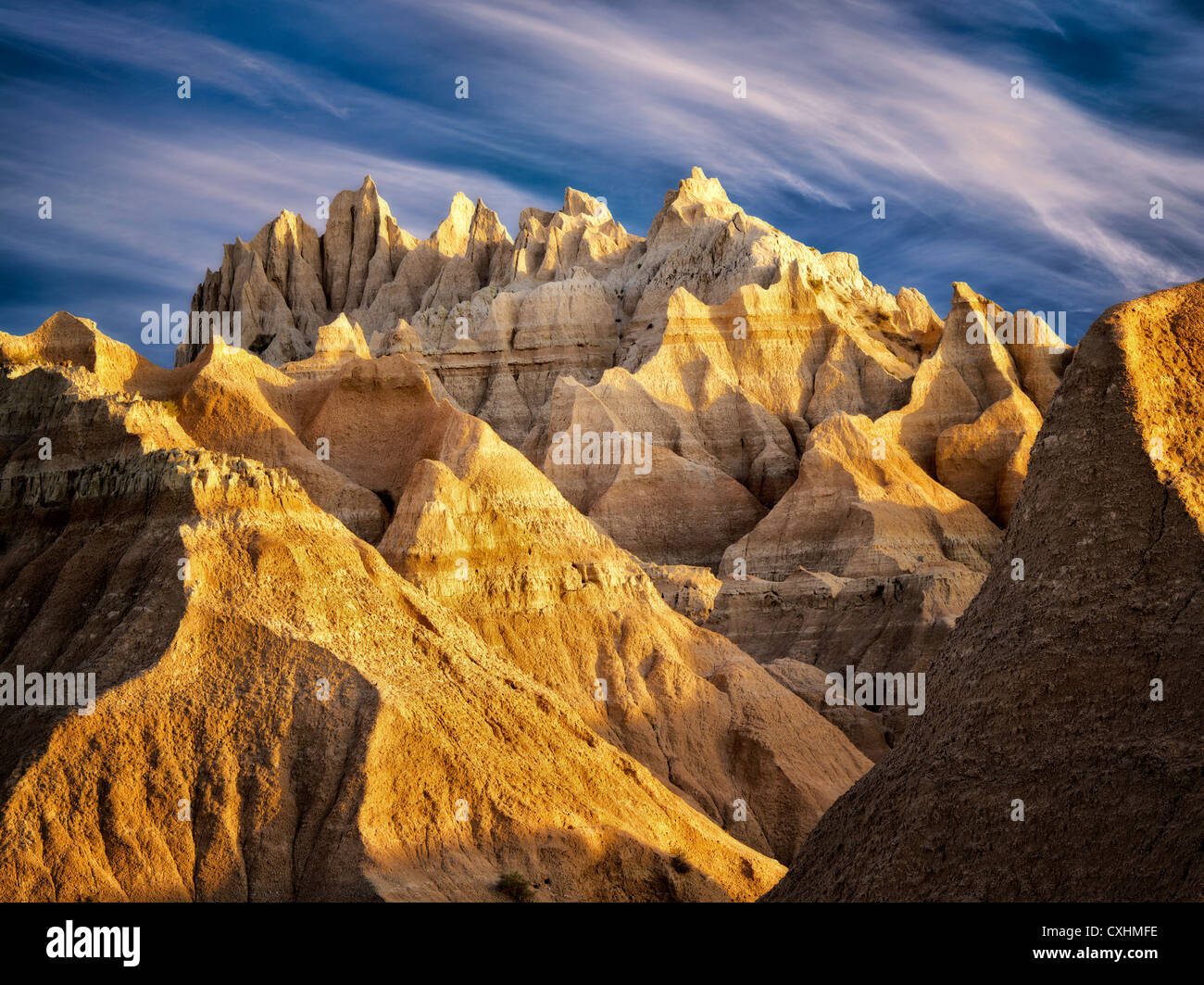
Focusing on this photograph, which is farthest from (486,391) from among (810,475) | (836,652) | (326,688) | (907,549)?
(326,688)

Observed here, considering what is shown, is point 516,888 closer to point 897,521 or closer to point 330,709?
point 330,709

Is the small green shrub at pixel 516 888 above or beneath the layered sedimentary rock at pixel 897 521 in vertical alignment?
beneath

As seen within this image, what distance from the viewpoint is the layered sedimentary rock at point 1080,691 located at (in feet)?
64.1

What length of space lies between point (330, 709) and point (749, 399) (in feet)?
218

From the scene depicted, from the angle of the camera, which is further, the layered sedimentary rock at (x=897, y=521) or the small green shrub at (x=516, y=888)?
the layered sedimentary rock at (x=897, y=521)

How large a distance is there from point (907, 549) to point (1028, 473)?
2038 inches

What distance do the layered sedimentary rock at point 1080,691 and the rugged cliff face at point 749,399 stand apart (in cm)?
2862

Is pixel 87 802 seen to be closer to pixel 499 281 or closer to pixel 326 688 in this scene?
pixel 326 688

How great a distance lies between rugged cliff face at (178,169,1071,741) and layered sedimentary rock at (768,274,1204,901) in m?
28.6

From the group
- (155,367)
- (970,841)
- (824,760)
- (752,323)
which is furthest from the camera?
(752,323)

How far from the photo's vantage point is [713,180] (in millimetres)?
124125
